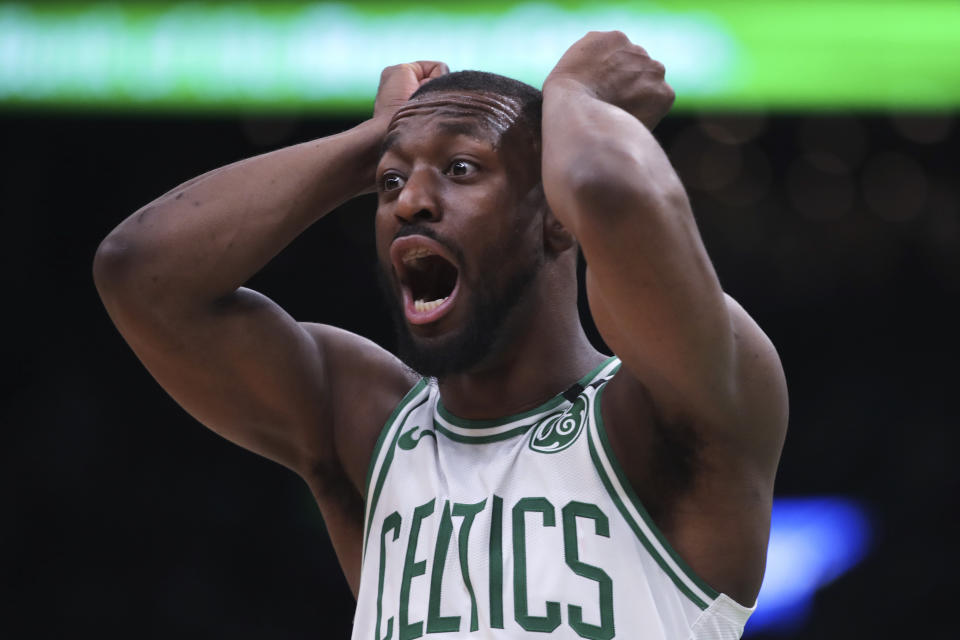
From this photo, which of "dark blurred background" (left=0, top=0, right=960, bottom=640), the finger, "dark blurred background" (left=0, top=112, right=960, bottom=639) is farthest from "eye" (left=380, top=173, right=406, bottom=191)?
"dark blurred background" (left=0, top=112, right=960, bottom=639)

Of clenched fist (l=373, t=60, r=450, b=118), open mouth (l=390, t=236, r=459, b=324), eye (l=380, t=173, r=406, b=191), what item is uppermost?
clenched fist (l=373, t=60, r=450, b=118)

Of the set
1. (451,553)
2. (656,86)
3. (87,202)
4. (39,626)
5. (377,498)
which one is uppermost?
(87,202)

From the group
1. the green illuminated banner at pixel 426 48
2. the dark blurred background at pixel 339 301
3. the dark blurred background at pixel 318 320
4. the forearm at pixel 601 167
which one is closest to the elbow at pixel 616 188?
the forearm at pixel 601 167

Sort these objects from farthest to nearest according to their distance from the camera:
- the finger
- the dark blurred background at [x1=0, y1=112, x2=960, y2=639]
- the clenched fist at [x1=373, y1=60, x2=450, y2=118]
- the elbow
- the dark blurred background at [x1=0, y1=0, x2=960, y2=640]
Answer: the dark blurred background at [x1=0, y1=112, x2=960, y2=639]
the dark blurred background at [x1=0, y1=0, x2=960, y2=640]
the finger
the clenched fist at [x1=373, y1=60, x2=450, y2=118]
the elbow

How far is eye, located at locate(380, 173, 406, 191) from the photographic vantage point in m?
2.39

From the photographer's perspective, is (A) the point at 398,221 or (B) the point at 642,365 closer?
(B) the point at 642,365

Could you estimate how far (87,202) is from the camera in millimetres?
7293

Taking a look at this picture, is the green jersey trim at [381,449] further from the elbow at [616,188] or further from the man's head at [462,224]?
the elbow at [616,188]

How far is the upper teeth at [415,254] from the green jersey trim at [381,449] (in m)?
0.38

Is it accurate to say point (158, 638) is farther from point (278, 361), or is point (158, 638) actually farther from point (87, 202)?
point (278, 361)

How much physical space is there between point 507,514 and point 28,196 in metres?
5.84

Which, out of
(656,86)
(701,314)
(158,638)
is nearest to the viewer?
(701,314)

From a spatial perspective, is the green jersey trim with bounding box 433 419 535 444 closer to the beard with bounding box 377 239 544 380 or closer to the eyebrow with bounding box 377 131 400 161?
the beard with bounding box 377 239 544 380

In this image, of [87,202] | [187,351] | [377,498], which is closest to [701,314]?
[377,498]
